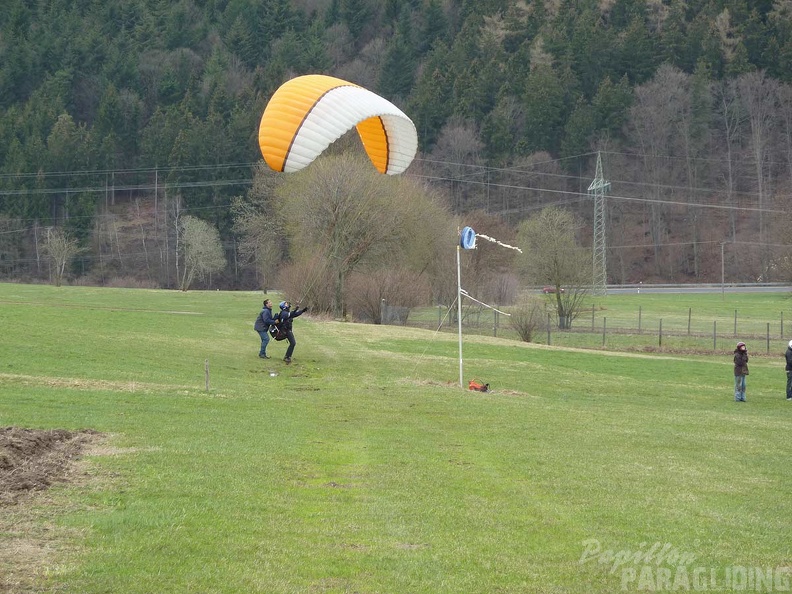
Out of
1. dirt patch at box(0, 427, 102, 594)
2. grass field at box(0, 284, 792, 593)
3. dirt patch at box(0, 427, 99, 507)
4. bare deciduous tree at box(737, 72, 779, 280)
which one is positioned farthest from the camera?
bare deciduous tree at box(737, 72, 779, 280)

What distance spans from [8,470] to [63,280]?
91935 millimetres

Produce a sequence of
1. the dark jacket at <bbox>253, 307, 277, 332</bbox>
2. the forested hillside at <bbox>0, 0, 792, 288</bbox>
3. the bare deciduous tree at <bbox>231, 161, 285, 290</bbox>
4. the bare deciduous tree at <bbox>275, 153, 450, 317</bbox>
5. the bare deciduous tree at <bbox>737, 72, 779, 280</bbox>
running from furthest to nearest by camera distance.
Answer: the forested hillside at <bbox>0, 0, 792, 288</bbox>, the bare deciduous tree at <bbox>737, 72, 779, 280</bbox>, the bare deciduous tree at <bbox>231, 161, 285, 290</bbox>, the bare deciduous tree at <bbox>275, 153, 450, 317</bbox>, the dark jacket at <bbox>253, 307, 277, 332</bbox>

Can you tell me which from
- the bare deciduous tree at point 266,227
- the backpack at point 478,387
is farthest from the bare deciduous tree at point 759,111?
the backpack at point 478,387

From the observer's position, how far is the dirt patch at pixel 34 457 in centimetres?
981

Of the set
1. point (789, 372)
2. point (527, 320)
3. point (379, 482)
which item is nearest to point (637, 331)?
point (527, 320)

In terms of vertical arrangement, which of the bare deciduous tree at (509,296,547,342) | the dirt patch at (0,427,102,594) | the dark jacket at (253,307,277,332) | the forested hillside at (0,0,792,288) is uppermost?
the forested hillside at (0,0,792,288)

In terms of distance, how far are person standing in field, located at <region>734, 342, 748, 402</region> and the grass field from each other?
15.9 inches

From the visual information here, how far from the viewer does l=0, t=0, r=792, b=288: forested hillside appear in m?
98.4

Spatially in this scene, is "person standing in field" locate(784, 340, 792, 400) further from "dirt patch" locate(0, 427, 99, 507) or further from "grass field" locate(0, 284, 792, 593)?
"dirt patch" locate(0, 427, 99, 507)

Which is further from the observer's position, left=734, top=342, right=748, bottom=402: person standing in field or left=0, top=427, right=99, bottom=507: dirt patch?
left=734, top=342, right=748, bottom=402: person standing in field

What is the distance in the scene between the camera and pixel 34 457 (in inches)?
441

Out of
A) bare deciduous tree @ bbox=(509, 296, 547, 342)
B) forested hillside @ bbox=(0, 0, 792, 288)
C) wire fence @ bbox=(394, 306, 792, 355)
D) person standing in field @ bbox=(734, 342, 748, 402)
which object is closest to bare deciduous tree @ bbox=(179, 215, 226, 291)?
forested hillside @ bbox=(0, 0, 792, 288)

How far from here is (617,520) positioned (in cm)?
991

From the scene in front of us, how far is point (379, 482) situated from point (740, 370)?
1613cm
